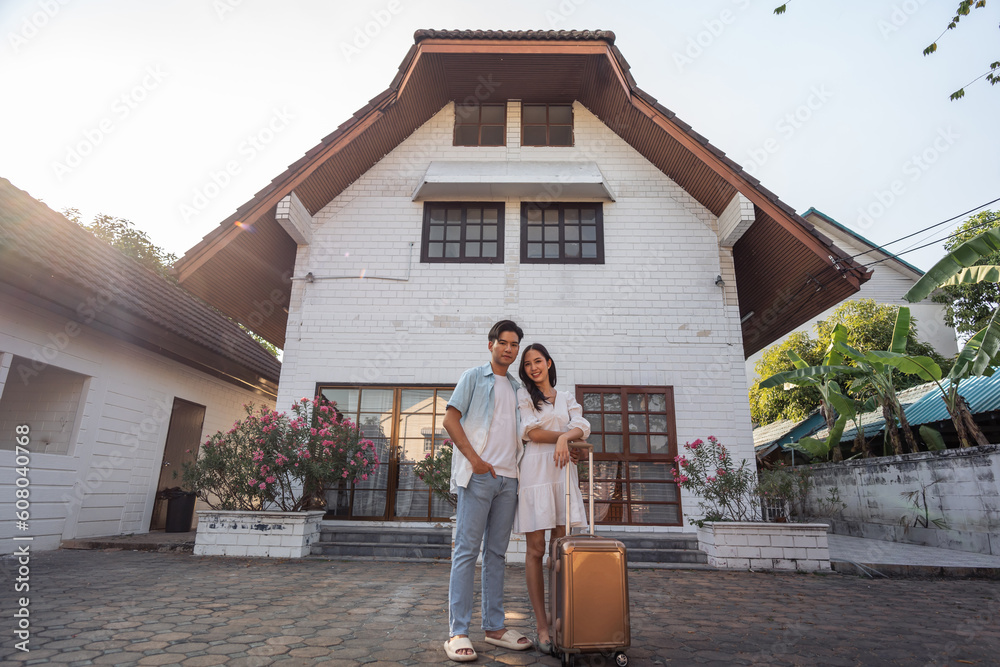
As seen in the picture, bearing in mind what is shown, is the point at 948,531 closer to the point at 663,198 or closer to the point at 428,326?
the point at 663,198

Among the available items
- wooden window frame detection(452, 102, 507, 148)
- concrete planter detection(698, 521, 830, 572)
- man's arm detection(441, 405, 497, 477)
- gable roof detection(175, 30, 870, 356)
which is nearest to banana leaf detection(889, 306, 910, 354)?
gable roof detection(175, 30, 870, 356)

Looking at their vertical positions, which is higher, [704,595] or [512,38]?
[512,38]

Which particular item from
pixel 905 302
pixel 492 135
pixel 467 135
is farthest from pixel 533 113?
pixel 905 302

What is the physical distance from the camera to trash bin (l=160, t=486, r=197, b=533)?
8.59 m

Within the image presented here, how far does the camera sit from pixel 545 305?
7949mm

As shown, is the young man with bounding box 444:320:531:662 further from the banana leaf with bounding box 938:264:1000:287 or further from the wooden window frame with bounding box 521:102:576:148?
the banana leaf with bounding box 938:264:1000:287

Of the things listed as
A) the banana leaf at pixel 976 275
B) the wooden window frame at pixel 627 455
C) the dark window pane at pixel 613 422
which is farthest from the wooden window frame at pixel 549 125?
the banana leaf at pixel 976 275

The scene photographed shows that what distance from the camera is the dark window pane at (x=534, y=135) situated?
8875 millimetres

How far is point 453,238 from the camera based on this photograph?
8352mm

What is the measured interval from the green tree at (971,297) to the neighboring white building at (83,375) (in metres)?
16.8

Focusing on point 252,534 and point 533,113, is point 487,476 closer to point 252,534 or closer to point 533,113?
point 252,534

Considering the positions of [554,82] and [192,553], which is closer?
[192,553]

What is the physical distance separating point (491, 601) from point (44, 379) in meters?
7.59

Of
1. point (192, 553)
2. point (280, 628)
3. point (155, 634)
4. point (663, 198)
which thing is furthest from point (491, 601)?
point (663, 198)
